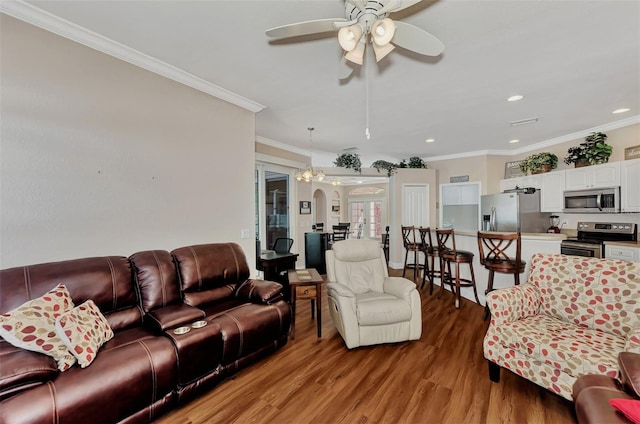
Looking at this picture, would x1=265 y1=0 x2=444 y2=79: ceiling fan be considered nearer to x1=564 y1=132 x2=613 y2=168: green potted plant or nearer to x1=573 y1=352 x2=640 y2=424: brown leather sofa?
x1=573 y1=352 x2=640 y2=424: brown leather sofa

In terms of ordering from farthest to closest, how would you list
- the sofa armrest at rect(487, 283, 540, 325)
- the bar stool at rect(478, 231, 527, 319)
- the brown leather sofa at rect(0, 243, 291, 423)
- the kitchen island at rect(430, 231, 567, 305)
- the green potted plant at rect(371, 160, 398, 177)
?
the green potted plant at rect(371, 160, 398, 177) < the kitchen island at rect(430, 231, 567, 305) < the bar stool at rect(478, 231, 527, 319) < the sofa armrest at rect(487, 283, 540, 325) < the brown leather sofa at rect(0, 243, 291, 423)

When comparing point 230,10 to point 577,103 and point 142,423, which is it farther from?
point 577,103

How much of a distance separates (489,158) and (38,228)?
281 inches

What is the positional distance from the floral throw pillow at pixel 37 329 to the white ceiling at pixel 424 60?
6.69 ft

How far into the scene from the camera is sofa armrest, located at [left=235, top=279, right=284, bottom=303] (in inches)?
101

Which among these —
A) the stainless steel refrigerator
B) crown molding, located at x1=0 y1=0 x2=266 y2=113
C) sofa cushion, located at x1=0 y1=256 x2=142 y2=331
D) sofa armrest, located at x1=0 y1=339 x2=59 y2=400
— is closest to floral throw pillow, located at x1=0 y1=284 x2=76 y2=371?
sofa armrest, located at x1=0 y1=339 x2=59 y2=400

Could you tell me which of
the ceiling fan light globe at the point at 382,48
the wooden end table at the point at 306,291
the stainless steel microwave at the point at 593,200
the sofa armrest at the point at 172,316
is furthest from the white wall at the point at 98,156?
the stainless steel microwave at the point at 593,200

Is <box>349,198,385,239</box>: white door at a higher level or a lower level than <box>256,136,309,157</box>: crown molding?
lower

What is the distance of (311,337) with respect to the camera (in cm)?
291

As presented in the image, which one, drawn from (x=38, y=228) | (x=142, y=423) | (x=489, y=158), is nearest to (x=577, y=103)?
(x=489, y=158)

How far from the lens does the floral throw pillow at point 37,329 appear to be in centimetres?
143

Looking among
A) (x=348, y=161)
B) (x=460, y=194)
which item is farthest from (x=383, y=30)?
(x=460, y=194)

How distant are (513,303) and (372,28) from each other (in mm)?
2309

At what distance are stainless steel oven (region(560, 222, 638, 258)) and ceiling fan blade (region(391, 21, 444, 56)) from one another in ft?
13.7
